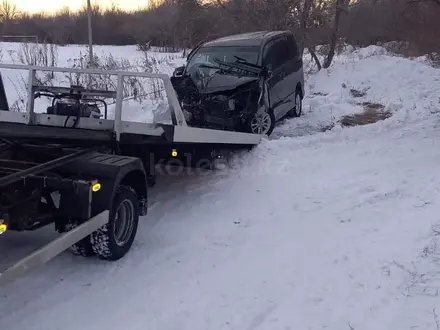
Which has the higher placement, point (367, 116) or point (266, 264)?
point (367, 116)

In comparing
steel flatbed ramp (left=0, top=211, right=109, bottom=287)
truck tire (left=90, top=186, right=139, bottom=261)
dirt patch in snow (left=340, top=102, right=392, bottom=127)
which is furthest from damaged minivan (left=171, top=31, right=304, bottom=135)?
steel flatbed ramp (left=0, top=211, right=109, bottom=287)

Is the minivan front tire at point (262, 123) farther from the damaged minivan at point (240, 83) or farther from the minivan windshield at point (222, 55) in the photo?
the minivan windshield at point (222, 55)

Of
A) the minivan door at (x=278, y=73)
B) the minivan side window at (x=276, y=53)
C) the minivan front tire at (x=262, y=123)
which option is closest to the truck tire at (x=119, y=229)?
the minivan front tire at (x=262, y=123)

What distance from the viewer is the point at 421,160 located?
721cm

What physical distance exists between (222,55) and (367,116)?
3708 millimetres

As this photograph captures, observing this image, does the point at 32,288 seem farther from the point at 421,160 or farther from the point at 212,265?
the point at 421,160

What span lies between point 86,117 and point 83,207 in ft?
6.34

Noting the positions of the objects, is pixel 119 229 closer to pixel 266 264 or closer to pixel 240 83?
pixel 266 264

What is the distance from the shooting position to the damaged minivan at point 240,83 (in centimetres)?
840

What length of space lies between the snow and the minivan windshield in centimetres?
226

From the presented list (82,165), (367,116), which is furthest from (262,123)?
(82,165)

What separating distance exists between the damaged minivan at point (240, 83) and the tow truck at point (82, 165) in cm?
173

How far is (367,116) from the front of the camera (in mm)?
11320

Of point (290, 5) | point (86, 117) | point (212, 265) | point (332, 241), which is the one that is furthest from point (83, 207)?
point (290, 5)
